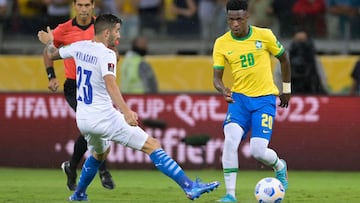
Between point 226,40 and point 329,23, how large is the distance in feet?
26.1

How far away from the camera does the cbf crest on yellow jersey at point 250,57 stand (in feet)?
39.4

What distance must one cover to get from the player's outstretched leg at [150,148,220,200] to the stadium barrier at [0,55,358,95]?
8242 mm

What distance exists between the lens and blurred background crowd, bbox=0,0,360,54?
19578 millimetres

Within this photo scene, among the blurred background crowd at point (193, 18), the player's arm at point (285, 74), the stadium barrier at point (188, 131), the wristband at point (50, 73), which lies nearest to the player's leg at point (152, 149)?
the player's arm at point (285, 74)

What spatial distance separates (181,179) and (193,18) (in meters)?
9.53

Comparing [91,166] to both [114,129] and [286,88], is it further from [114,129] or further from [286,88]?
[286,88]

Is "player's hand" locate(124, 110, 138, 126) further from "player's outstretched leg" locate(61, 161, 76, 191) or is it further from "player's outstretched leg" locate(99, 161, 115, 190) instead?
"player's outstretched leg" locate(99, 161, 115, 190)

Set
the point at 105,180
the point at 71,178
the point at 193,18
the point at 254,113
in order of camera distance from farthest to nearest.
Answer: the point at 193,18
the point at 105,180
the point at 71,178
the point at 254,113

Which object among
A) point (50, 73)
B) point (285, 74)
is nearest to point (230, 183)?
point (285, 74)

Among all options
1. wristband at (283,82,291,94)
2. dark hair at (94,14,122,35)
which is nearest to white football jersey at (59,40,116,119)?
dark hair at (94,14,122,35)

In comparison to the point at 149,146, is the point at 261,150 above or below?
below

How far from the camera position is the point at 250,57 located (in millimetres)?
12031

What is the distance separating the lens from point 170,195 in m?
12.8

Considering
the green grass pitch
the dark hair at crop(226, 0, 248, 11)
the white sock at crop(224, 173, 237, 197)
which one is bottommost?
the green grass pitch
